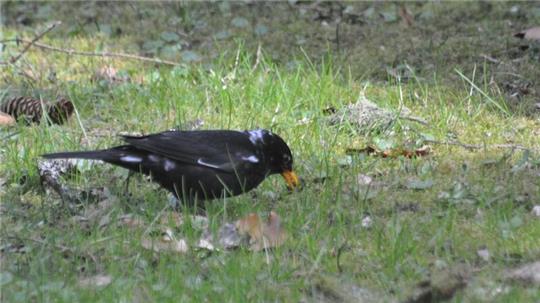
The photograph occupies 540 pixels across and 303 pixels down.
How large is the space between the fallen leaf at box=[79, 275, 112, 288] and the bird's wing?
3.18 feet

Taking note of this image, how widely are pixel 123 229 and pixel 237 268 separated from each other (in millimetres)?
746

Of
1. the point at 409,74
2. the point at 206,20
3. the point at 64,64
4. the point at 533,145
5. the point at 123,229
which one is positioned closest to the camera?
the point at 123,229

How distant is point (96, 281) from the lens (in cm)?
Result: 441

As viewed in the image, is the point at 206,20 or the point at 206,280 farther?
the point at 206,20

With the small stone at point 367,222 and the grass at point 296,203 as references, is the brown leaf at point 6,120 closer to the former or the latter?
the grass at point 296,203

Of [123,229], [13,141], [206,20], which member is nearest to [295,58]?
[206,20]

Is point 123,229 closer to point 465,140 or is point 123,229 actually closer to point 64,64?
point 465,140

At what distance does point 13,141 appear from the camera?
6.15 meters

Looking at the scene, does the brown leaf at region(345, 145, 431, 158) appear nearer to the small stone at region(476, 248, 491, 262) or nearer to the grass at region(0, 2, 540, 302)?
the grass at region(0, 2, 540, 302)

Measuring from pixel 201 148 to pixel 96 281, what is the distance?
1.18 meters

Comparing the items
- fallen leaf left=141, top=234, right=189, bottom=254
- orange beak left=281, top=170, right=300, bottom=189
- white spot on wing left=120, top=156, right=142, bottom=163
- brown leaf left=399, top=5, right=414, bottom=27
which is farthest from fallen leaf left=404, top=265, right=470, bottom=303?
brown leaf left=399, top=5, right=414, bottom=27

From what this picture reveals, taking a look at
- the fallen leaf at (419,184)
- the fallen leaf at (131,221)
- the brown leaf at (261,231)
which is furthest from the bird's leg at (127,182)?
the fallen leaf at (419,184)

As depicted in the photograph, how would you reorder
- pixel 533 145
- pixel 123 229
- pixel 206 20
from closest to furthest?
1. pixel 123 229
2. pixel 533 145
3. pixel 206 20

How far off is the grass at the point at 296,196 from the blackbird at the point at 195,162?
0.14 m
